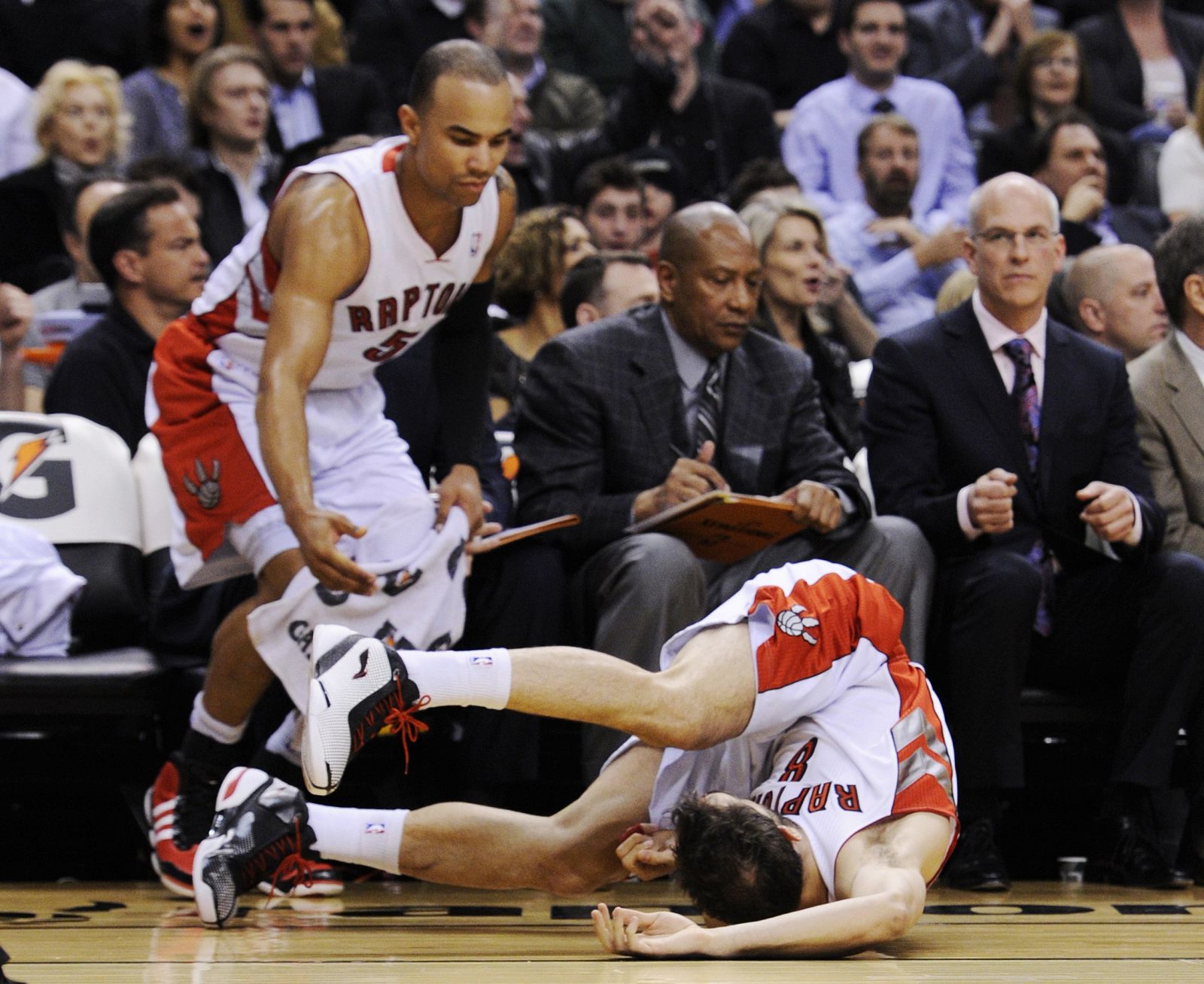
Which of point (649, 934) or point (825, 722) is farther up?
point (825, 722)

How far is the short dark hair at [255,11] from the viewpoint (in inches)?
293

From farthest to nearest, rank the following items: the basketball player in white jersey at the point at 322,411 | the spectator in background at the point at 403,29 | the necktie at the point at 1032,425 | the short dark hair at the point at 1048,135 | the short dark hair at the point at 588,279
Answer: the spectator in background at the point at 403,29
the short dark hair at the point at 1048,135
the short dark hair at the point at 588,279
the necktie at the point at 1032,425
the basketball player in white jersey at the point at 322,411

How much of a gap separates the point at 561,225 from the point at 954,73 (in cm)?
322

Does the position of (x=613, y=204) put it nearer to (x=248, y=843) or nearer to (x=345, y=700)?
(x=248, y=843)

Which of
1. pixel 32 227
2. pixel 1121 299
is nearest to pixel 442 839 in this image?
pixel 1121 299

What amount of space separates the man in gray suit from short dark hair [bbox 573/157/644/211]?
2423 millimetres

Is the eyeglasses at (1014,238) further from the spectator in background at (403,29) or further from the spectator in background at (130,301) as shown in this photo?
the spectator in background at (403,29)

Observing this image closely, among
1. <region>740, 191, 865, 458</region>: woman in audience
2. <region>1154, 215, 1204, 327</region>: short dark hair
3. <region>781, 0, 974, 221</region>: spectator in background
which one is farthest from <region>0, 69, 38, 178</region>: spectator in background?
<region>1154, 215, 1204, 327</region>: short dark hair

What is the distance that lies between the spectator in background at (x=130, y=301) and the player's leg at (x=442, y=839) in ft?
6.18

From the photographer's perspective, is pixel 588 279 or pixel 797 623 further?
pixel 588 279

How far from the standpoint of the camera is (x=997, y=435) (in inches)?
182

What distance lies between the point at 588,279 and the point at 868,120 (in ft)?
7.58

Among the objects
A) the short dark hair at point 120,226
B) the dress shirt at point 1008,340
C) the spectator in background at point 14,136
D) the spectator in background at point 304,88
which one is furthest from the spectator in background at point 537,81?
the dress shirt at point 1008,340

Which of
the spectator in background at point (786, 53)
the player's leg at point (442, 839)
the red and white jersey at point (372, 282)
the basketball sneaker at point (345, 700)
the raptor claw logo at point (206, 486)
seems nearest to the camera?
the basketball sneaker at point (345, 700)
